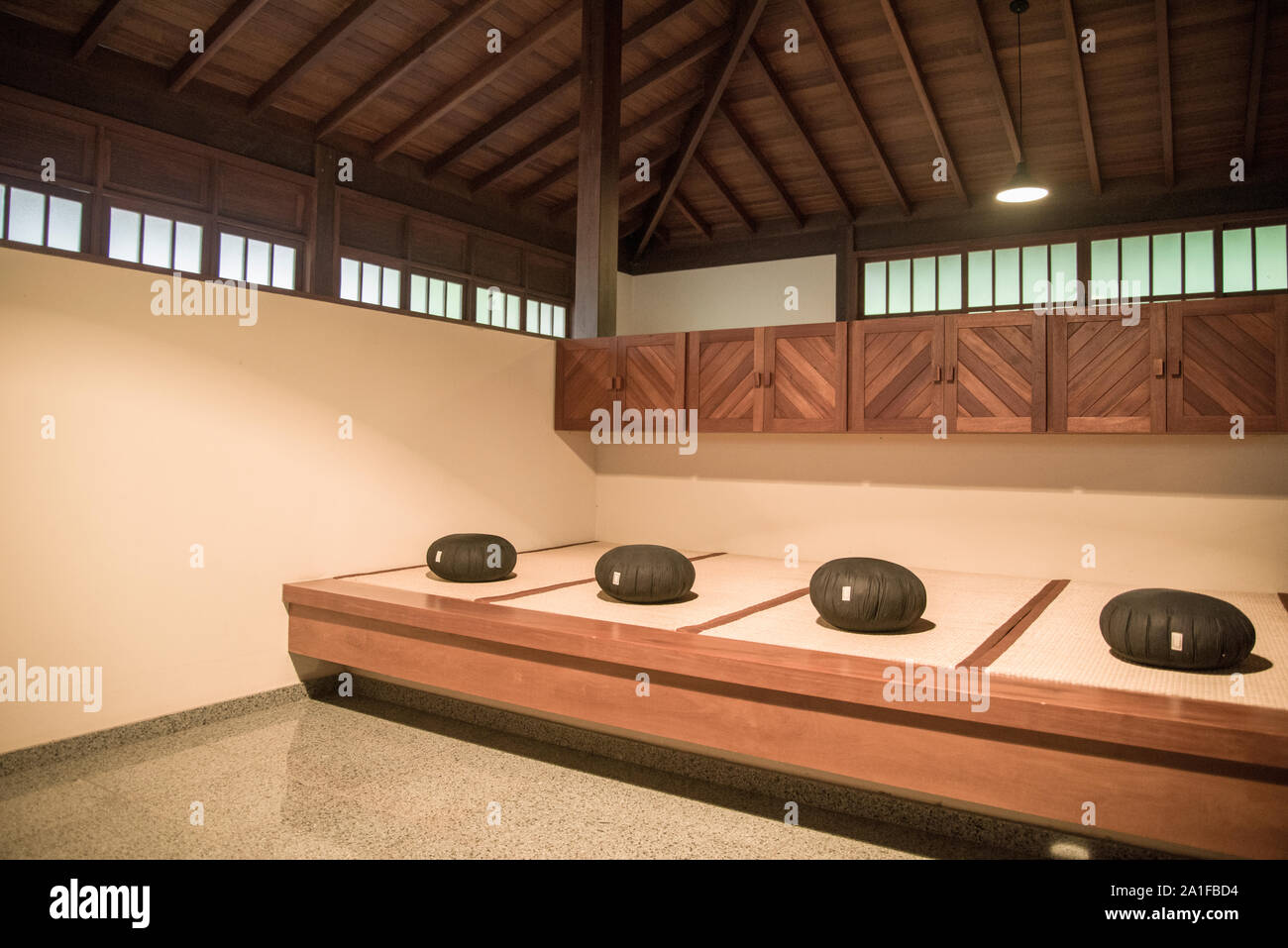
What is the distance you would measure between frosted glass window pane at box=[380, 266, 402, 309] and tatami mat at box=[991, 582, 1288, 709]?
242 inches

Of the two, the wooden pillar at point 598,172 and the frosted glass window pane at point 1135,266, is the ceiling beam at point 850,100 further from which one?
the wooden pillar at point 598,172

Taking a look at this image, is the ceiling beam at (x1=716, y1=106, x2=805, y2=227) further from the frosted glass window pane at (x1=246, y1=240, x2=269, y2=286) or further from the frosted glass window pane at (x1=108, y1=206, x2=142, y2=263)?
the frosted glass window pane at (x1=108, y1=206, x2=142, y2=263)

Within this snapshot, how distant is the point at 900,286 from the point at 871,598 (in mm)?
6491

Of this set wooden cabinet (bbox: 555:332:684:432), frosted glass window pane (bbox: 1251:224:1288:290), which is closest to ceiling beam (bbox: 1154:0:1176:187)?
frosted glass window pane (bbox: 1251:224:1288:290)

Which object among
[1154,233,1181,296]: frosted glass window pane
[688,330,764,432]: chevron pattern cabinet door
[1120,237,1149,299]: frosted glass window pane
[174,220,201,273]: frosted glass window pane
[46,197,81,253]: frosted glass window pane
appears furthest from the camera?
[1120,237,1149,299]: frosted glass window pane

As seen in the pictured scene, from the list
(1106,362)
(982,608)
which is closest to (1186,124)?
(1106,362)

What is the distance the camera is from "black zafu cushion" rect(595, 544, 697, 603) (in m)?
2.77

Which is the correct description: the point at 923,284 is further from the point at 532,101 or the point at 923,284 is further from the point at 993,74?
the point at 532,101

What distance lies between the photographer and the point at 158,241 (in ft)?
18.9

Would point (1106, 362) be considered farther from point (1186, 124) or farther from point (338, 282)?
point (338, 282)

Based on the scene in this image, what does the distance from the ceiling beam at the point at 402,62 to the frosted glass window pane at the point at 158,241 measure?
150cm

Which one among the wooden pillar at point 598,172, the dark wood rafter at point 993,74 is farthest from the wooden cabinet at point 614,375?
the dark wood rafter at point 993,74

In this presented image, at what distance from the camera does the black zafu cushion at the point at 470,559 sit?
3166mm

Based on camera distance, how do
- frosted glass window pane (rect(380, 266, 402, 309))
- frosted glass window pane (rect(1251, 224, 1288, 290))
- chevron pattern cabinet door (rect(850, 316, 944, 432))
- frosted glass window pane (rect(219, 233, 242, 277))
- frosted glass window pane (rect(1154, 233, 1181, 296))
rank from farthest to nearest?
frosted glass window pane (rect(380, 266, 402, 309))
frosted glass window pane (rect(1154, 233, 1181, 296))
frosted glass window pane (rect(1251, 224, 1288, 290))
frosted glass window pane (rect(219, 233, 242, 277))
chevron pattern cabinet door (rect(850, 316, 944, 432))
